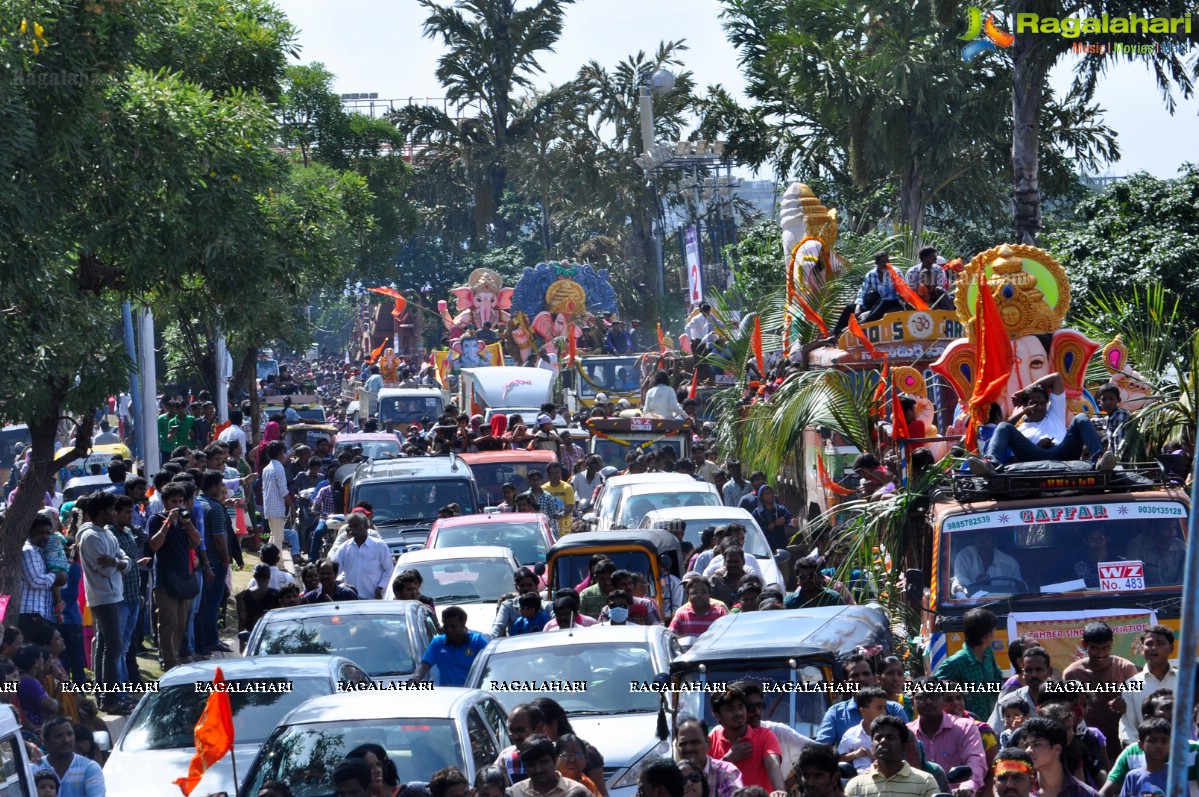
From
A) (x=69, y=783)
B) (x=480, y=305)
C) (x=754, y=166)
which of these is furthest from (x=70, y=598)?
(x=480, y=305)

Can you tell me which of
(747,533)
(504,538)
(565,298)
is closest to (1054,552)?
(747,533)

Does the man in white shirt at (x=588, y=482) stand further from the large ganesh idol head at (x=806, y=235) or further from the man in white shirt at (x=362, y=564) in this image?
the man in white shirt at (x=362, y=564)

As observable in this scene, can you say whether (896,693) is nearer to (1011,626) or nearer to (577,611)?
(1011,626)

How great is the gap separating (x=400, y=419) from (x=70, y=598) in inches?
885

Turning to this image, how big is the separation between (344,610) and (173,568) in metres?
3.11

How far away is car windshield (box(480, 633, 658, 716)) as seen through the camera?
35.7 ft

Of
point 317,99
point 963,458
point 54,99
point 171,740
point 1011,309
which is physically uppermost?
point 317,99

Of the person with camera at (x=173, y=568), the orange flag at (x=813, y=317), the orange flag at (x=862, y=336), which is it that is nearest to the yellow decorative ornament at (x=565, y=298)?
the orange flag at (x=813, y=317)

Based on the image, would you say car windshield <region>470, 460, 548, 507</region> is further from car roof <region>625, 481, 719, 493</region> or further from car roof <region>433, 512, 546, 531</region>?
car roof <region>433, 512, 546, 531</region>

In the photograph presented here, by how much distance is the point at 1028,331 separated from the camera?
50.9 feet

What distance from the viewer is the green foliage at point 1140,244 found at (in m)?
23.8

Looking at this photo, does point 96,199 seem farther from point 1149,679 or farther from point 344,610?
point 1149,679

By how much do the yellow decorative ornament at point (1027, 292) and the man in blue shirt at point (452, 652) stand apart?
5992mm

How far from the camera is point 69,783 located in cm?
898
